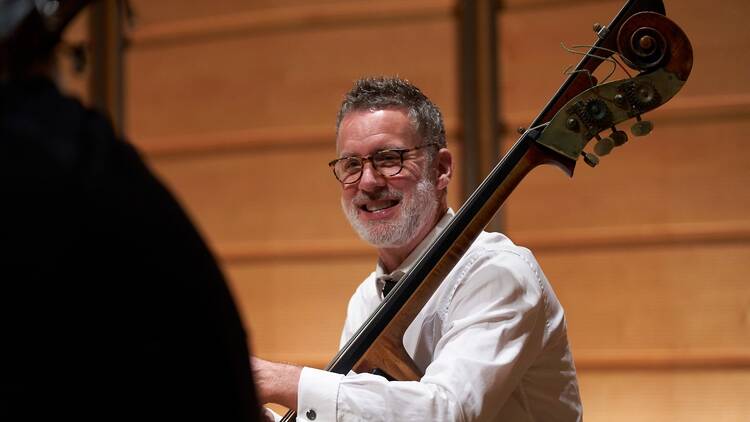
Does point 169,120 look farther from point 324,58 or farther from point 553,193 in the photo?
point 553,193

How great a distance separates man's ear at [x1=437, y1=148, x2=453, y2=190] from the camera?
2006mm

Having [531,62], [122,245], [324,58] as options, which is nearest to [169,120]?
[324,58]

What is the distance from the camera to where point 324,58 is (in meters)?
3.39

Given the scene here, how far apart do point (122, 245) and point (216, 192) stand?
2764 millimetres

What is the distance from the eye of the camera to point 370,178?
1.91 m

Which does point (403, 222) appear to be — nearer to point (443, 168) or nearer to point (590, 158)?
point (443, 168)

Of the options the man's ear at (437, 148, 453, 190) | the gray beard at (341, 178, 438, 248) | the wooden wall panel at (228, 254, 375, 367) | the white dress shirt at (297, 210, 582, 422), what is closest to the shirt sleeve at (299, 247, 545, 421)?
the white dress shirt at (297, 210, 582, 422)

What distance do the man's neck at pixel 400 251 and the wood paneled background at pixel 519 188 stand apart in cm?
118

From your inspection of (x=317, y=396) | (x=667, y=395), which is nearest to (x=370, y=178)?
(x=317, y=396)

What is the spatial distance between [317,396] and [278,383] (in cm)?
7

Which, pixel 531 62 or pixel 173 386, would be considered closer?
pixel 173 386

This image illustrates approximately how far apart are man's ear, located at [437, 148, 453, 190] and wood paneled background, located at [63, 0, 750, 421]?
1106mm

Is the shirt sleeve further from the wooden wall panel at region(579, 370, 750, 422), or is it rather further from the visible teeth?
the wooden wall panel at region(579, 370, 750, 422)

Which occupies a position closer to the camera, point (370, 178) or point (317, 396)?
point (317, 396)
